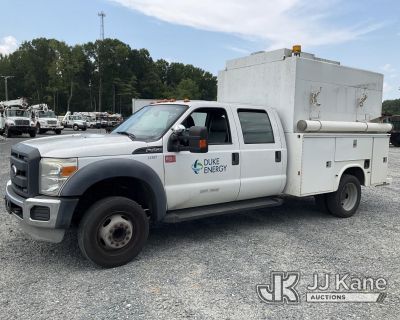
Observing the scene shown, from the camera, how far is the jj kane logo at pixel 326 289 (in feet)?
12.7

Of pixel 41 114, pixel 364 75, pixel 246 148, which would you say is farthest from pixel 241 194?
pixel 41 114

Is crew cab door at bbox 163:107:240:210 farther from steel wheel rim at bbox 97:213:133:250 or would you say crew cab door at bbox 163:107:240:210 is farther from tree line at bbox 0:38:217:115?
tree line at bbox 0:38:217:115

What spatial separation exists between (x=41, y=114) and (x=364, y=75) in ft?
107

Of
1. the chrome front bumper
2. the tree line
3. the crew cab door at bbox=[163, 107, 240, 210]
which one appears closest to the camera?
the chrome front bumper

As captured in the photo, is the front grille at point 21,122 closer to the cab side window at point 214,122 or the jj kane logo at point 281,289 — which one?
the cab side window at point 214,122

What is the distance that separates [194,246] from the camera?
207 inches

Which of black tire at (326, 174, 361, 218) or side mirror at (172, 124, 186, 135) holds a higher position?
side mirror at (172, 124, 186, 135)

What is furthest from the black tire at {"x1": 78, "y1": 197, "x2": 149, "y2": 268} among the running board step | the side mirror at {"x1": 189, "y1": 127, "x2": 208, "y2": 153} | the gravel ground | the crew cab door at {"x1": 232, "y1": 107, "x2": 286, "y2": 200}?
the crew cab door at {"x1": 232, "y1": 107, "x2": 286, "y2": 200}

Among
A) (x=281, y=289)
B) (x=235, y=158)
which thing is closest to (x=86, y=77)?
(x=235, y=158)

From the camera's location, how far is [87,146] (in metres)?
4.38

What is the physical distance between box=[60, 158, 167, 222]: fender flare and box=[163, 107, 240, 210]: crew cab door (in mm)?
185

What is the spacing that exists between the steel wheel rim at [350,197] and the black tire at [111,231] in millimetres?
4025

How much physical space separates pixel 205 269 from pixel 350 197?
3795 mm

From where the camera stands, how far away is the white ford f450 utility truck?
4262 mm
